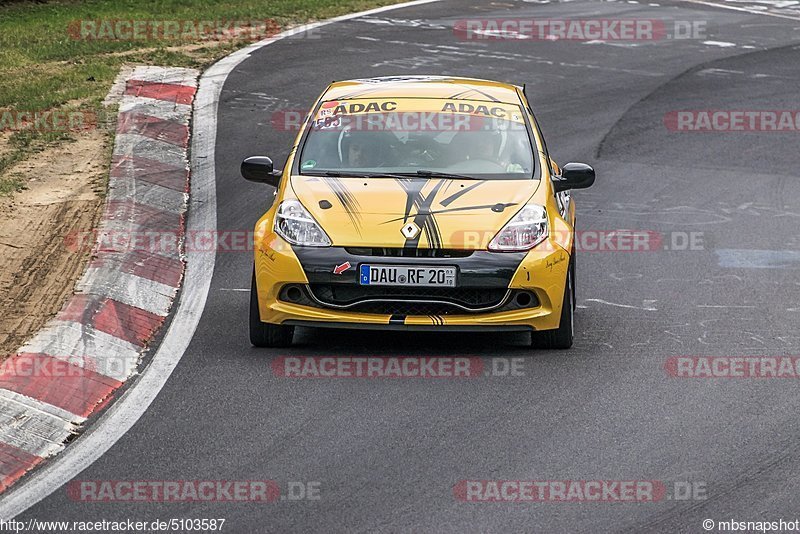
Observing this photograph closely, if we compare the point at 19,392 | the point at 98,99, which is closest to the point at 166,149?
the point at 98,99

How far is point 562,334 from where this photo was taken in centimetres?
902

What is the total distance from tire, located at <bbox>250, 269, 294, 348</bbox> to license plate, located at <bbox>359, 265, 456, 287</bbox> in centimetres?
69

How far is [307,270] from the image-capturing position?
8750 millimetres

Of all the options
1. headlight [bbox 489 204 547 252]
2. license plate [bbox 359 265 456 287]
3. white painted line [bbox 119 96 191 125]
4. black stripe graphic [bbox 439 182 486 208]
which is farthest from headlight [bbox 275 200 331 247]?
white painted line [bbox 119 96 191 125]

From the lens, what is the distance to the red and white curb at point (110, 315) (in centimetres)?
747

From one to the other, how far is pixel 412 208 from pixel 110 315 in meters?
2.19

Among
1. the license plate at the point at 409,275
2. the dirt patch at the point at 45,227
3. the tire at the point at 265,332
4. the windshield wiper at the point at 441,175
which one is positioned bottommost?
the dirt patch at the point at 45,227

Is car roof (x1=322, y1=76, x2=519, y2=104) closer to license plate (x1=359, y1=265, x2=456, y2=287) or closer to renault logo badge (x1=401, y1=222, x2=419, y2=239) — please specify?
renault logo badge (x1=401, y1=222, x2=419, y2=239)

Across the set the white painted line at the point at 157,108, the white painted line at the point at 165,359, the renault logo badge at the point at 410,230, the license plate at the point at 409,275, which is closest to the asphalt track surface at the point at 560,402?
the white painted line at the point at 165,359

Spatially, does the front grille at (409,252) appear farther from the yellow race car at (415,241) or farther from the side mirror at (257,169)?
the side mirror at (257,169)

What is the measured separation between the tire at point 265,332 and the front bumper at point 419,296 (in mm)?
93

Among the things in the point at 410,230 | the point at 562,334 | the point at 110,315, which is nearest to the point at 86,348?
the point at 110,315

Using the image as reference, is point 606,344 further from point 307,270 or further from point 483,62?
point 483,62

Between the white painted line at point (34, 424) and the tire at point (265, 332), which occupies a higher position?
the white painted line at point (34, 424)
